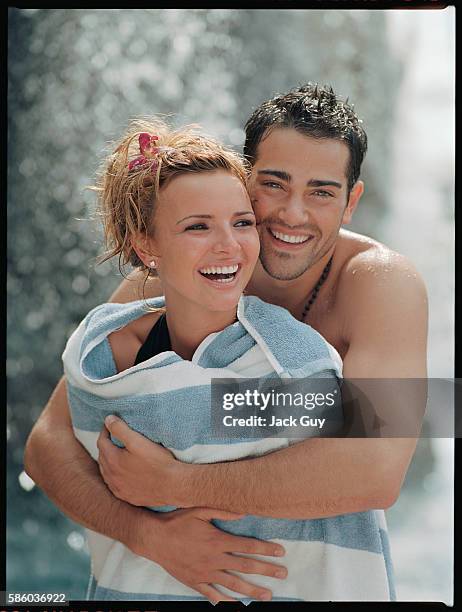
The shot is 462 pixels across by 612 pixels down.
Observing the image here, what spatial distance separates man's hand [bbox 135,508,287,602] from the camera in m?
1.23

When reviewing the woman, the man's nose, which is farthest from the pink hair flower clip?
the man's nose

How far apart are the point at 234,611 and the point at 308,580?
14 cm

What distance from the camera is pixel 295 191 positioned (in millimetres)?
1312

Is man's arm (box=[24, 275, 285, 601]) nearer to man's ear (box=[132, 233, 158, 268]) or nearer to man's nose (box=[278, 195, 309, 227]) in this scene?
man's ear (box=[132, 233, 158, 268])

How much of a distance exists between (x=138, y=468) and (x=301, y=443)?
25 cm

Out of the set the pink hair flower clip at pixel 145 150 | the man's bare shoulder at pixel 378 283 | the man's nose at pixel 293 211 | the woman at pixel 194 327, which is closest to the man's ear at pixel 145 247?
the woman at pixel 194 327

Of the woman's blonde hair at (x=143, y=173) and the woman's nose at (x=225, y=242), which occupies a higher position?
the woman's blonde hair at (x=143, y=173)

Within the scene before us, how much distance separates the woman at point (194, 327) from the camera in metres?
1.22

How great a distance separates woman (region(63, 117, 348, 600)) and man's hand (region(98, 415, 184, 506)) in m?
0.02

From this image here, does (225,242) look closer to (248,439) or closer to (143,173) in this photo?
(143,173)

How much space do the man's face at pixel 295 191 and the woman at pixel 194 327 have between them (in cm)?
8

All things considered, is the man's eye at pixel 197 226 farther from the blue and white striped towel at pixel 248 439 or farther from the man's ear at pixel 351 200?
the man's ear at pixel 351 200

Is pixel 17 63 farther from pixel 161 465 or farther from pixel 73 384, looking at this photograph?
pixel 161 465
